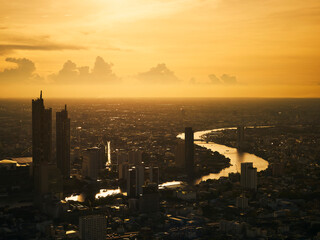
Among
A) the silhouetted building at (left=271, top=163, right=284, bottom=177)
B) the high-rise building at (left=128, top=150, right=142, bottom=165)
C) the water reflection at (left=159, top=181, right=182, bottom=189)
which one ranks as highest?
the high-rise building at (left=128, top=150, right=142, bottom=165)

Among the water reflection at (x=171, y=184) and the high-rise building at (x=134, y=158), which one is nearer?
the water reflection at (x=171, y=184)

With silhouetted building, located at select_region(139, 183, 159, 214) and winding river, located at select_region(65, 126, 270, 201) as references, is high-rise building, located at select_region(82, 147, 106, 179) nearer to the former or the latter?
winding river, located at select_region(65, 126, 270, 201)

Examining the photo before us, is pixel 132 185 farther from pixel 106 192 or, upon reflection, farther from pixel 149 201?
pixel 149 201

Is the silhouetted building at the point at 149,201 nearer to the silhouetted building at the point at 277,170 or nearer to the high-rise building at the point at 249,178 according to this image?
the high-rise building at the point at 249,178

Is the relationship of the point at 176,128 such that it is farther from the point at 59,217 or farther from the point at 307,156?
the point at 59,217

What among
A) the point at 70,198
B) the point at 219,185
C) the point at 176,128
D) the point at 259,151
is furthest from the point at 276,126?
the point at 70,198

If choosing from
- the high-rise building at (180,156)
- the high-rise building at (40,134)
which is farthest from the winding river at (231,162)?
the high-rise building at (40,134)

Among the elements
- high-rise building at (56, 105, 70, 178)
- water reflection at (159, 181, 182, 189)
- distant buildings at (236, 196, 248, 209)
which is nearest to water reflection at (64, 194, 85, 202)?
high-rise building at (56, 105, 70, 178)
